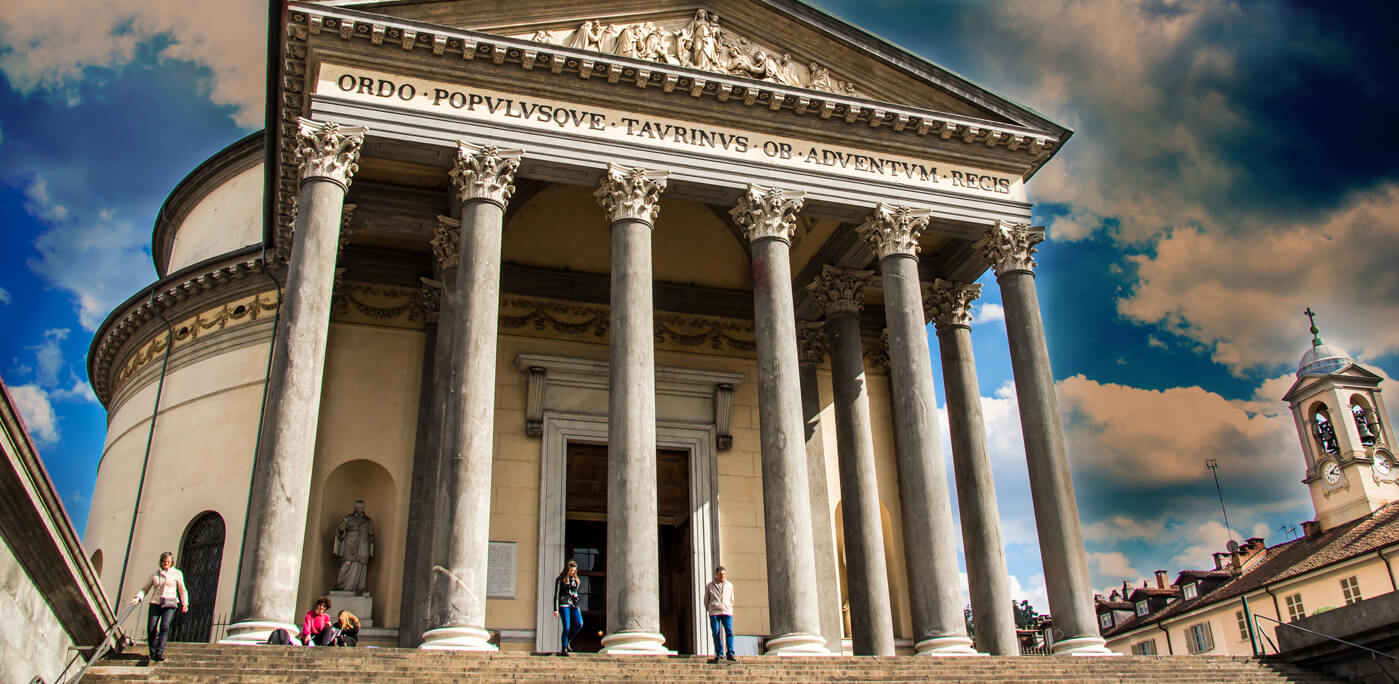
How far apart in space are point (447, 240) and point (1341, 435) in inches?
1527

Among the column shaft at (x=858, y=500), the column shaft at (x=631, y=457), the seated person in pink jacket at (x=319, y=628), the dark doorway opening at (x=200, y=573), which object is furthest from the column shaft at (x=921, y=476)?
the dark doorway opening at (x=200, y=573)

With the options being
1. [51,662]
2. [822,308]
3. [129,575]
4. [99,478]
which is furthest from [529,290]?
[51,662]

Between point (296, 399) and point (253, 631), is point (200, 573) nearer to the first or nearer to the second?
point (296, 399)

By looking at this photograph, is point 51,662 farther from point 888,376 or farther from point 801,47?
point 888,376

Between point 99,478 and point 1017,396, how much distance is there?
2186cm

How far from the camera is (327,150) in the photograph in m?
17.7

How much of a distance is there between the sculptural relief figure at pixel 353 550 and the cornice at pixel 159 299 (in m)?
6.68

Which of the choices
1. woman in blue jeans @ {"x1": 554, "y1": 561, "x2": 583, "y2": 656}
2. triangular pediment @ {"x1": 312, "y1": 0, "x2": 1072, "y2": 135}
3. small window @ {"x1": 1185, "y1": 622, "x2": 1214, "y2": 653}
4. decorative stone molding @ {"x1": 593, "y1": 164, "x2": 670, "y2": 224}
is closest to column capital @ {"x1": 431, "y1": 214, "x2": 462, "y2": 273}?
decorative stone molding @ {"x1": 593, "y1": 164, "x2": 670, "y2": 224}

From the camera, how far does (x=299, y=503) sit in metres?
15.5

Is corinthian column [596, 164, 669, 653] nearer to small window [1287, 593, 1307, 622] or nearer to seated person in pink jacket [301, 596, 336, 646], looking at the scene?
seated person in pink jacket [301, 596, 336, 646]

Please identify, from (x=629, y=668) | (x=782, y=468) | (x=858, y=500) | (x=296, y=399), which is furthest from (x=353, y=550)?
(x=858, y=500)

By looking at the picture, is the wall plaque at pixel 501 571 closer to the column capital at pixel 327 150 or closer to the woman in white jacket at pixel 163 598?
the column capital at pixel 327 150

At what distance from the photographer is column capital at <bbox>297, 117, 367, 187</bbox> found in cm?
1764

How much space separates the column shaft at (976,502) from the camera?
756 inches
